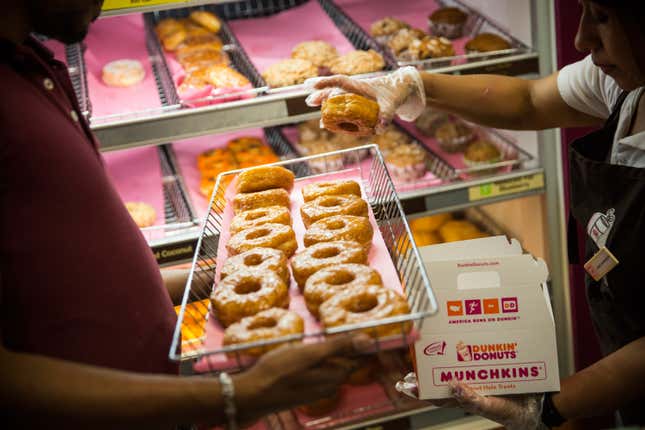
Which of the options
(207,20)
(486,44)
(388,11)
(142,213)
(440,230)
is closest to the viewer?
(142,213)

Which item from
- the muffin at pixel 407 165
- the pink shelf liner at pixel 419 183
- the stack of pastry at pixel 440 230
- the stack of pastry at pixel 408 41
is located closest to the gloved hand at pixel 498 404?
the pink shelf liner at pixel 419 183

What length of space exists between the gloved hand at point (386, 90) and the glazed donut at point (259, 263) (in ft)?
1.87

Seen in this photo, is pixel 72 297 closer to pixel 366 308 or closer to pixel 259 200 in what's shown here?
pixel 366 308

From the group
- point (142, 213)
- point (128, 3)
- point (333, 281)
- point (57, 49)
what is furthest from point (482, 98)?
point (57, 49)

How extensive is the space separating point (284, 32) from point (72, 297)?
2265 mm

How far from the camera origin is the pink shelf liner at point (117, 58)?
9.06 ft

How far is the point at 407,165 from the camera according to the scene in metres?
2.91

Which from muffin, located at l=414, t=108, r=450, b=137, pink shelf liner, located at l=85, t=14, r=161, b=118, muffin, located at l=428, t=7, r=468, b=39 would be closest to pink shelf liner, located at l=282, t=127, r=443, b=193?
muffin, located at l=414, t=108, r=450, b=137

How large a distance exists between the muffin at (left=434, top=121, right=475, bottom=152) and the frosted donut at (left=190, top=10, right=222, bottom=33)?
1.16m

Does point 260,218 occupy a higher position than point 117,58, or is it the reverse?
point 117,58

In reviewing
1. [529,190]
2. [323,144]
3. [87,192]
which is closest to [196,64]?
[323,144]

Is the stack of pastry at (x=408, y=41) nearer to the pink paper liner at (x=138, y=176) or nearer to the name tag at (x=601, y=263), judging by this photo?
the pink paper liner at (x=138, y=176)

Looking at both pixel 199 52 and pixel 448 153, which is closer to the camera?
pixel 199 52

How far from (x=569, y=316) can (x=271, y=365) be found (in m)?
2.25
